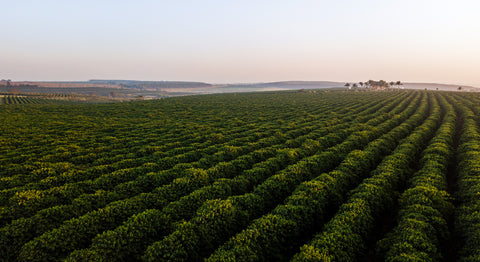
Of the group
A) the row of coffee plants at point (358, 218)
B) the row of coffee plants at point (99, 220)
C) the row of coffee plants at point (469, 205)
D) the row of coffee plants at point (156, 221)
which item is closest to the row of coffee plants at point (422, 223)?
the row of coffee plants at point (469, 205)

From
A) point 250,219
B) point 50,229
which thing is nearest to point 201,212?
point 250,219

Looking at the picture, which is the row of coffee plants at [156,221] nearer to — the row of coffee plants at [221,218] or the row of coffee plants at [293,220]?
the row of coffee plants at [221,218]

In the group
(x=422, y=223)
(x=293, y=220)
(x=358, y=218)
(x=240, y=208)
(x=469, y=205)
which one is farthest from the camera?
(x=469, y=205)

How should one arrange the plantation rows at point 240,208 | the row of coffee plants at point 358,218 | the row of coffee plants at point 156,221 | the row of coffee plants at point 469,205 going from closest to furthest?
the row of coffee plants at point 358,218
the row of coffee plants at point 156,221
the plantation rows at point 240,208
the row of coffee plants at point 469,205

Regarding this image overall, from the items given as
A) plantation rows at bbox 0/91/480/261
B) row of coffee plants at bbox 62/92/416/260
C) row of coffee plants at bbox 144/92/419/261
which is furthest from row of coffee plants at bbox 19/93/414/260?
row of coffee plants at bbox 144/92/419/261

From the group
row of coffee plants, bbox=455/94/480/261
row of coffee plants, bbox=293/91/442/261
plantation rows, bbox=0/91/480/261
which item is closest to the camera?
row of coffee plants, bbox=293/91/442/261

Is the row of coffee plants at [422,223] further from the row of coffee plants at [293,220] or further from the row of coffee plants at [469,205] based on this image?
the row of coffee plants at [293,220]

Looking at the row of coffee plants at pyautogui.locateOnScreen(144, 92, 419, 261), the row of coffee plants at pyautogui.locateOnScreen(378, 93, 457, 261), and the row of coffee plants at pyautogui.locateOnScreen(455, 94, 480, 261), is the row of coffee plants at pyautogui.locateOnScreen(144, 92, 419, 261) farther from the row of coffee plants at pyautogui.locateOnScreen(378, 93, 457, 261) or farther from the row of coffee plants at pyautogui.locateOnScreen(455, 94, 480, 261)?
the row of coffee plants at pyautogui.locateOnScreen(455, 94, 480, 261)

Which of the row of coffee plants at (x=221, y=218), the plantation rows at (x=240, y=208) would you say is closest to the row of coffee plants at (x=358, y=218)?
the plantation rows at (x=240, y=208)

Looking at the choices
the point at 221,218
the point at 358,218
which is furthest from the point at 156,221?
the point at 358,218

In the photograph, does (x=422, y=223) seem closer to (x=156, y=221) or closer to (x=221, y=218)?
(x=221, y=218)

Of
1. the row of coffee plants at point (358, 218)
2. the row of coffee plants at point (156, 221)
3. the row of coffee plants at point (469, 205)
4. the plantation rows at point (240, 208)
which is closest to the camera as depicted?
the row of coffee plants at point (358, 218)

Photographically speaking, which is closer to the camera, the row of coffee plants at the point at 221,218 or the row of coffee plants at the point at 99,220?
the row of coffee plants at the point at 99,220
